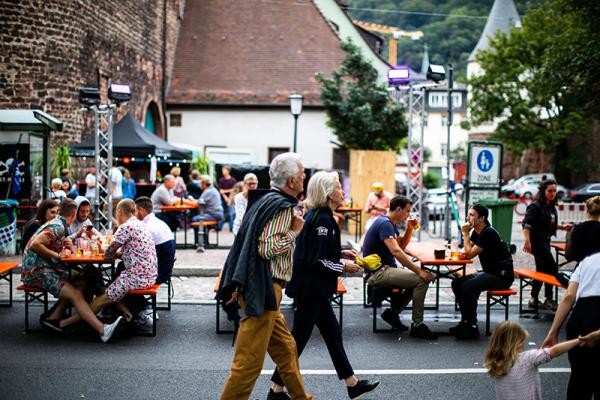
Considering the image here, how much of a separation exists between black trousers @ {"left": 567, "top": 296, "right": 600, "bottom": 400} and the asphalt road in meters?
1.39

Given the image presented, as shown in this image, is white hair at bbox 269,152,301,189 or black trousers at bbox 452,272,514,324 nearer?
white hair at bbox 269,152,301,189

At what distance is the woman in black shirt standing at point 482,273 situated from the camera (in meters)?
8.58

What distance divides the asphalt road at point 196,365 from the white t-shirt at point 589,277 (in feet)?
5.05

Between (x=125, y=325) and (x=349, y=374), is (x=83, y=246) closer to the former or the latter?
(x=125, y=325)

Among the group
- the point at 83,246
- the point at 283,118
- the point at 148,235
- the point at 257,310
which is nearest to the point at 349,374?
the point at 257,310

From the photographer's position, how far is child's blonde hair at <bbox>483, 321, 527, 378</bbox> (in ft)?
16.3

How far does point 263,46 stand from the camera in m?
37.2

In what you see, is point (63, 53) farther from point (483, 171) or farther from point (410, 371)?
point (410, 371)

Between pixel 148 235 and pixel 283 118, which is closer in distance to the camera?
pixel 148 235

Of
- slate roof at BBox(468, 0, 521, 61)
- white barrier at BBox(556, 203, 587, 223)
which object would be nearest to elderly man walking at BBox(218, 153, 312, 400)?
white barrier at BBox(556, 203, 587, 223)

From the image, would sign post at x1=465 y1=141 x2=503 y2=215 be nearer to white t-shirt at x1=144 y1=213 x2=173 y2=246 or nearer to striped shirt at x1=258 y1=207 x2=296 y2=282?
white t-shirt at x1=144 y1=213 x2=173 y2=246

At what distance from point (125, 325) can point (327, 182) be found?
3.50m

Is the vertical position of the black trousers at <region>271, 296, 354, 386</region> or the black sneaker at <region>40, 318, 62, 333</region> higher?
the black trousers at <region>271, 296, 354, 386</region>

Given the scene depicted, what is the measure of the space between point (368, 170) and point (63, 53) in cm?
943
